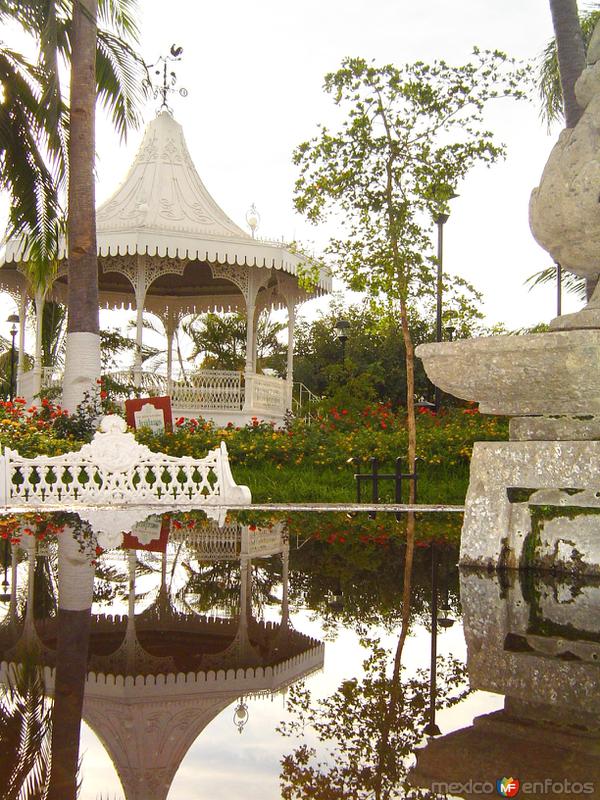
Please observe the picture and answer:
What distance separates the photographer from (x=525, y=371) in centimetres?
452

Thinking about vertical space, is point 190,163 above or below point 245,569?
above

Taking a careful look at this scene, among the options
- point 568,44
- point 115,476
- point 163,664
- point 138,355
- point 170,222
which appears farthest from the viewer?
point 170,222

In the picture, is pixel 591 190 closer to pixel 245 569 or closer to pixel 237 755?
pixel 245 569

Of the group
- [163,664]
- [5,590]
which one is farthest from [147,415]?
[163,664]

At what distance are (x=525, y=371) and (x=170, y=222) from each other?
1719cm

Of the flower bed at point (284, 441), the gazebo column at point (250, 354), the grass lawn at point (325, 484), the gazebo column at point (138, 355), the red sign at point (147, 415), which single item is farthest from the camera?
the gazebo column at point (250, 354)

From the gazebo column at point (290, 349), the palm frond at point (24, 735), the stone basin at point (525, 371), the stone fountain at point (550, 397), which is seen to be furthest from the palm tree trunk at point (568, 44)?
the palm frond at point (24, 735)

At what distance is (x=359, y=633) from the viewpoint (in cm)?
337

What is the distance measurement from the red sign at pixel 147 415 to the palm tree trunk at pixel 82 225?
155 cm

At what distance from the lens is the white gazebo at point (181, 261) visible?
62.5 ft

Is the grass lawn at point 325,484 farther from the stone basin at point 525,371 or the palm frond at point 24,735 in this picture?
the palm frond at point 24,735

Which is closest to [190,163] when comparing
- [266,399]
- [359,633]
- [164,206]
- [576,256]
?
[164,206]

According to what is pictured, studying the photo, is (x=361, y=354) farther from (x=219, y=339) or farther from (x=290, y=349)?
(x=290, y=349)

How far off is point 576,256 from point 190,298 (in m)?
20.2
